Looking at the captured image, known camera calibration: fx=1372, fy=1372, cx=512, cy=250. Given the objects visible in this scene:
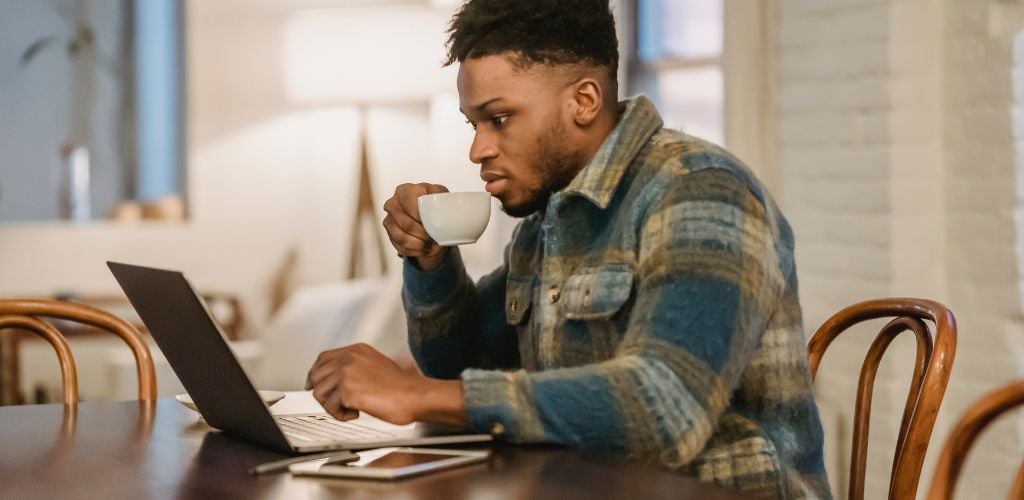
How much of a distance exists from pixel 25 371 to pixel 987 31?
145 inches

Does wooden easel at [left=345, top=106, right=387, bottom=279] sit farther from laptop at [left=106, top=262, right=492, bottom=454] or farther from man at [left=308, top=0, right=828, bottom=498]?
laptop at [left=106, top=262, right=492, bottom=454]

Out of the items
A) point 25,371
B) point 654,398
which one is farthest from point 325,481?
point 25,371

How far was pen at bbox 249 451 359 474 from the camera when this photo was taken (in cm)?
115

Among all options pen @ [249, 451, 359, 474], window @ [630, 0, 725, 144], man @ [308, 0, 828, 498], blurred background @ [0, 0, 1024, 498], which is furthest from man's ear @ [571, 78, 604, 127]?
window @ [630, 0, 725, 144]

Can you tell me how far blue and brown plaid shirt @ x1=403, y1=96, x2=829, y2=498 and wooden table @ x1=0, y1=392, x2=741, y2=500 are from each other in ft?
0.20

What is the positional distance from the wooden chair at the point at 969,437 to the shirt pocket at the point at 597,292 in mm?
438

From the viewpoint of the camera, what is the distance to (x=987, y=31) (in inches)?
99.0

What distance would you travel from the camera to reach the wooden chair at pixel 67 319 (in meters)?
1.78

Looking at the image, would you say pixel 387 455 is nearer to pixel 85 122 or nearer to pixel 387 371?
pixel 387 371

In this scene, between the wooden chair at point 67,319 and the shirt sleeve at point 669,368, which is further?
the wooden chair at point 67,319

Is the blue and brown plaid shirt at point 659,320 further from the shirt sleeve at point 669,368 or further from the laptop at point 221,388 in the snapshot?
the laptop at point 221,388

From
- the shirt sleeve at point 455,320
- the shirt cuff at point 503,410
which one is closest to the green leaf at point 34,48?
the shirt sleeve at point 455,320

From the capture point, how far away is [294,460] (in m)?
1.18

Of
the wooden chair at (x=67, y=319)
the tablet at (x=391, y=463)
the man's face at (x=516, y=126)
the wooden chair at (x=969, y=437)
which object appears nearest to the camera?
the wooden chair at (x=969, y=437)
